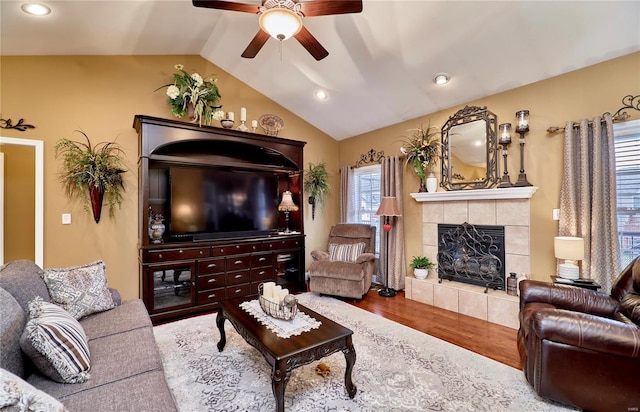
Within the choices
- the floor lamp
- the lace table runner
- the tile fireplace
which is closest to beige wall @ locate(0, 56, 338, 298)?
the lace table runner

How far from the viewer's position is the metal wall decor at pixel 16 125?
2.97m

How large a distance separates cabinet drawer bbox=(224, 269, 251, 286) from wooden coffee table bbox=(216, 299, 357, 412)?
1.64 metres

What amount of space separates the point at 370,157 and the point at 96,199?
4.03 metres

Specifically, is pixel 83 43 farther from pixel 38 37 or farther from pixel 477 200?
pixel 477 200

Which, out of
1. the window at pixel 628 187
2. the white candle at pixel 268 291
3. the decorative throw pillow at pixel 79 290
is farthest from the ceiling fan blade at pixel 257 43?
the window at pixel 628 187

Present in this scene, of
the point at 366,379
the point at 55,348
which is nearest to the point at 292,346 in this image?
the point at 366,379

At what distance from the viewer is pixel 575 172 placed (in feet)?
9.57

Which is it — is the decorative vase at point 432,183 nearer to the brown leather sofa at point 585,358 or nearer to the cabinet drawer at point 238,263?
the brown leather sofa at point 585,358

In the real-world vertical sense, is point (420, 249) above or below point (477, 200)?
below

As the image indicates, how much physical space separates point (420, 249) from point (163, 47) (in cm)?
458

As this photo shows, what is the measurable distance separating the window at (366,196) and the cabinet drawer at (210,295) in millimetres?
2625

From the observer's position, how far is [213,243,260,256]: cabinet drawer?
12.1ft

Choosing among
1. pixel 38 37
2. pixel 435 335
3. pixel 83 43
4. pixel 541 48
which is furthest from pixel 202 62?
pixel 435 335

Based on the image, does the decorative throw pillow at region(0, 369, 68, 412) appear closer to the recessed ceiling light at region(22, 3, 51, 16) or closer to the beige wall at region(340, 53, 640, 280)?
the recessed ceiling light at region(22, 3, 51, 16)
